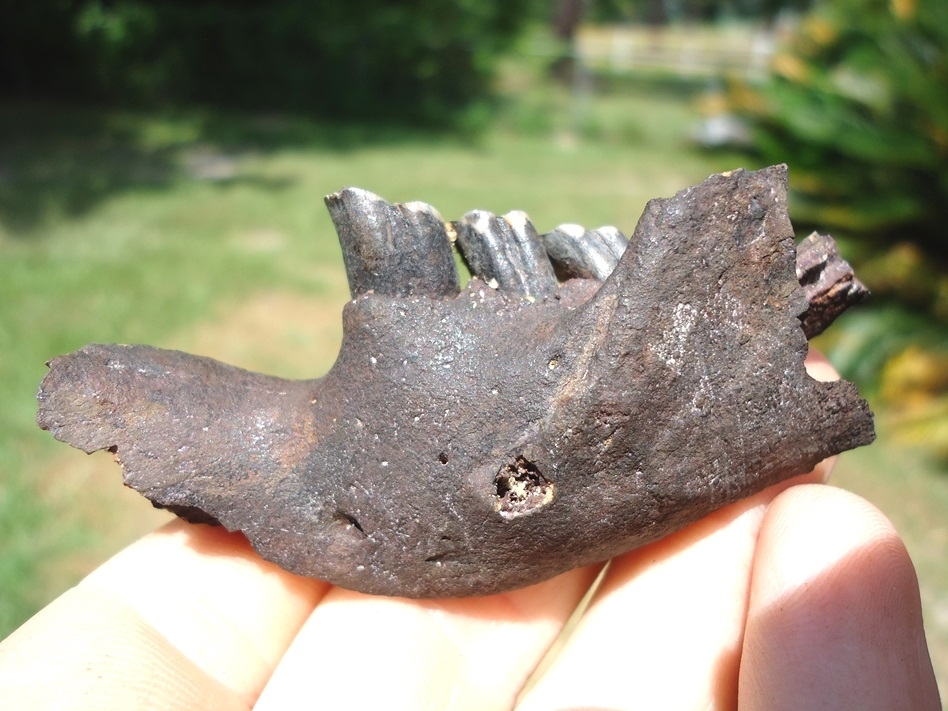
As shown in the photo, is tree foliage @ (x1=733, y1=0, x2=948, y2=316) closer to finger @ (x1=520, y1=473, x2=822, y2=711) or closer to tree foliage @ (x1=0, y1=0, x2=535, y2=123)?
finger @ (x1=520, y1=473, x2=822, y2=711)

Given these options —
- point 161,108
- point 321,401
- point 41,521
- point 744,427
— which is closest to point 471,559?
point 321,401

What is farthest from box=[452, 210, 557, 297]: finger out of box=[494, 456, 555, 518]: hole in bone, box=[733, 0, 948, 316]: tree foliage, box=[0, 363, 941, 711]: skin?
A: box=[733, 0, 948, 316]: tree foliage

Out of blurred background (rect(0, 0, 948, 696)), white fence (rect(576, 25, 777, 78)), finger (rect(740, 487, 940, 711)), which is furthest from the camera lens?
white fence (rect(576, 25, 777, 78))

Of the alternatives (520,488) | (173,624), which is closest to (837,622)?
(520,488)

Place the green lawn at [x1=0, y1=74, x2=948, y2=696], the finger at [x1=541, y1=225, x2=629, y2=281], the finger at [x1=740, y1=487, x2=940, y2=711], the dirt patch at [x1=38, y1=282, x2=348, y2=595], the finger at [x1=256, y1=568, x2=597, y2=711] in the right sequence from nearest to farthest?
the finger at [x1=740, y1=487, x2=940, y2=711], the finger at [x1=256, y1=568, x2=597, y2=711], the finger at [x1=541, y1=225, x2=629, y2=281], the dirt patch at [x1=38, y1=282, x2=348, y2=595], the green lawn at [x1=0, y1=74, x2=948, y2=696]

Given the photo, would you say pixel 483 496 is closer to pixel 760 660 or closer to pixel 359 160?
pixel 760 660

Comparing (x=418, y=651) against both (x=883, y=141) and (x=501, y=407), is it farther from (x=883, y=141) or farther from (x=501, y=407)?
(x=883, y=141)
